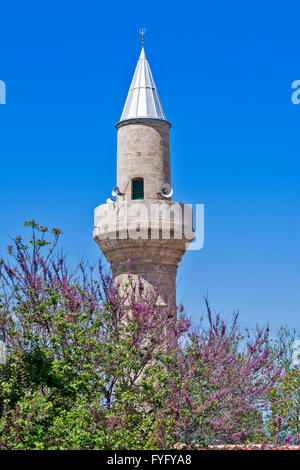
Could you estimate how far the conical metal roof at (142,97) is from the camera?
16984mm

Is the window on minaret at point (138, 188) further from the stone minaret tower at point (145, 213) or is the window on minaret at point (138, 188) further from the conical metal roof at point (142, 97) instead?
the conical metal roof at point (142, 97)

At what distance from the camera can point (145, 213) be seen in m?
16.1

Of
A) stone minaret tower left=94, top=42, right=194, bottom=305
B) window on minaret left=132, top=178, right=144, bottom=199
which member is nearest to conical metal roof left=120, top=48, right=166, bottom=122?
stone minaret tower left=94, top=42, right=194, bottom=305

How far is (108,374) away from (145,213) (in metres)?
4.25

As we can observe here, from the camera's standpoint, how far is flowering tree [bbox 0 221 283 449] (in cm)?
1179

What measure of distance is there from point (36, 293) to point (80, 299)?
0.85 metres

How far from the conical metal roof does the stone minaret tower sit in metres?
0.02

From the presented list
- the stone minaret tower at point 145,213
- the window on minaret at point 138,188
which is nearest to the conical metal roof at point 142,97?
the stone minaret tower at point 145,213

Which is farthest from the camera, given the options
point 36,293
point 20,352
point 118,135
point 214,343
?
point 118,135

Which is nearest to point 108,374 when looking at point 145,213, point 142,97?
point 145,213

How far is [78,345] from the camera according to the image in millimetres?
13117

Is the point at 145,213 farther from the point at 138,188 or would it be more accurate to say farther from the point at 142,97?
the point at 142,97
